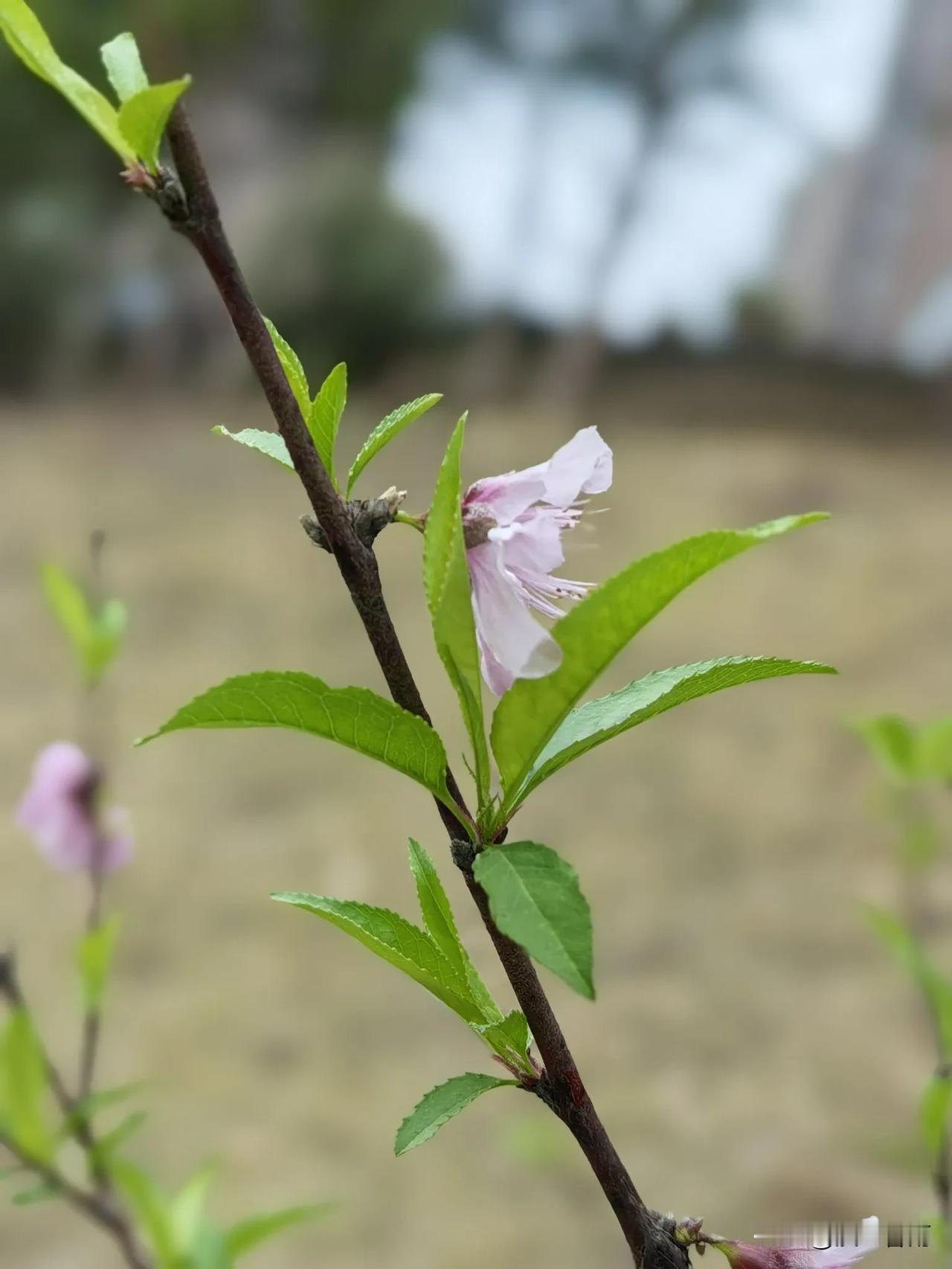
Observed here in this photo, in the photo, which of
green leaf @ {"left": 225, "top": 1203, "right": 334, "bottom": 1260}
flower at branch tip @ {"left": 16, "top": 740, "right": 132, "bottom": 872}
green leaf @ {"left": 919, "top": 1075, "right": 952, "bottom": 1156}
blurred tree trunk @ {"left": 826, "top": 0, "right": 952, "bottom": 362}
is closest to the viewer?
green leaf @ {"left": 919, "top": 1075, "right": 952, "bottom": 1156}

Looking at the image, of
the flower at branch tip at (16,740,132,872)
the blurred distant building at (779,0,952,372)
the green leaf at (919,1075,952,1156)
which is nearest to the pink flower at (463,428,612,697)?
the green leaf at (919,1075,952,1156)

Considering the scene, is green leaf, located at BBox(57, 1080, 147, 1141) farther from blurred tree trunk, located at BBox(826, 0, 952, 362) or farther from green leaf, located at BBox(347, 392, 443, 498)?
blurred tree trunk, located at BBox(826, 0, 952, 362)

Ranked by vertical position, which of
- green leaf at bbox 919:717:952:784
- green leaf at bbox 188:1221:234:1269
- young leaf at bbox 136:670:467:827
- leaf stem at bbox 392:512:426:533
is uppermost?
green leaf at bbox 919:717:952:784

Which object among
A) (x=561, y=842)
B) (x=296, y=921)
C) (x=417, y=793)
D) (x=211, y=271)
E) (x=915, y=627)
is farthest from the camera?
(x=915, y=627)

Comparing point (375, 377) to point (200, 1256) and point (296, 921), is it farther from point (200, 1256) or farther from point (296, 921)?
point (200, 1256)

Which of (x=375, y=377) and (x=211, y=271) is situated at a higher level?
(x=375, y=377)

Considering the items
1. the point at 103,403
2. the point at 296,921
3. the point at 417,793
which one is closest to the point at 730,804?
the point at 417,793

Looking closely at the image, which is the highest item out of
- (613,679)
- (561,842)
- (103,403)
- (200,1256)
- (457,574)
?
(103,403)

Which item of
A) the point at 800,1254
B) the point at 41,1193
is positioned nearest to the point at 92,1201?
the point at 41,1193

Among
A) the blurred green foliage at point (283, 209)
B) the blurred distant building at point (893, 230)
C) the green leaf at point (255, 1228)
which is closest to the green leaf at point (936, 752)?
the green leaf at point (255, 1228)
